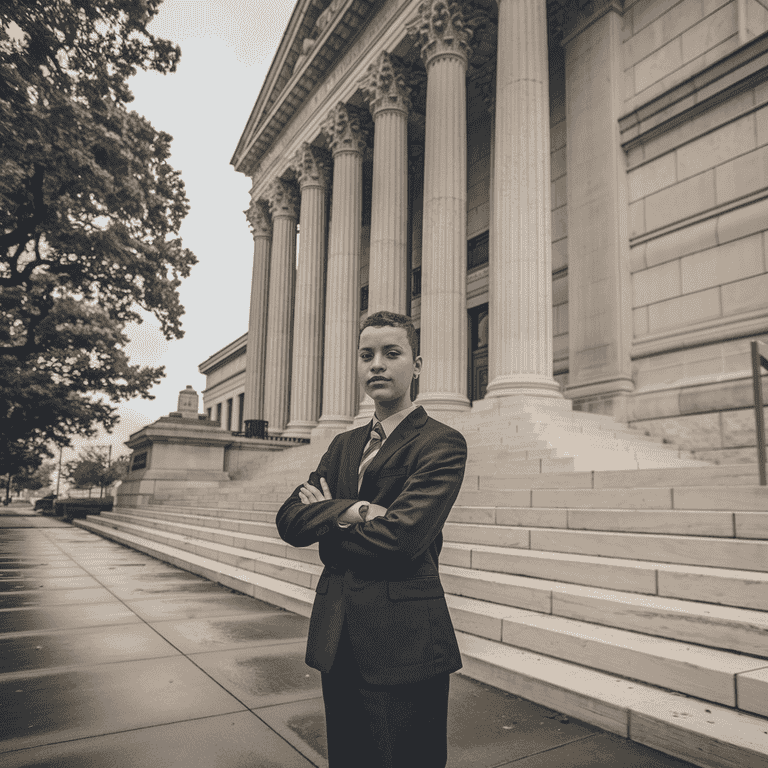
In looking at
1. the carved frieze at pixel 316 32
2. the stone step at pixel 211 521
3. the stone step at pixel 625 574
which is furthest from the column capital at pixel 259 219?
the stone step at pixel 625 574

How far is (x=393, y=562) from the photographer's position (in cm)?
189

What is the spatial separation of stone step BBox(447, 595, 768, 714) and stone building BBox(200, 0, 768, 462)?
8.08 metres

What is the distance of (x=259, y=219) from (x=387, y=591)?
3002cm

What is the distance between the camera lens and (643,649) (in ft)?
12.6

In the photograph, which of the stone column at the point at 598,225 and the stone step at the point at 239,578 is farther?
the stone column at the point at 598,225

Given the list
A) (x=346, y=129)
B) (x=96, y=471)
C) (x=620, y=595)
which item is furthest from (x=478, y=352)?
(x=96, y=471)

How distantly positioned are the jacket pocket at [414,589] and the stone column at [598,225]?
12.8m

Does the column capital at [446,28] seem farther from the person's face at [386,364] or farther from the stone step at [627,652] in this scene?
the person's face at [386,364]

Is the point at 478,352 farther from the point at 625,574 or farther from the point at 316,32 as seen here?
the point at 625,574

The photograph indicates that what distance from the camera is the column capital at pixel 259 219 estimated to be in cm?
2984

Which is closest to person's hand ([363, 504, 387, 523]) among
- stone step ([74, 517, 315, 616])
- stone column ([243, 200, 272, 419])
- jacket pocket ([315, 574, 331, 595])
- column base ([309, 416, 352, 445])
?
jacket pocket ([315, 574, 331, 595])

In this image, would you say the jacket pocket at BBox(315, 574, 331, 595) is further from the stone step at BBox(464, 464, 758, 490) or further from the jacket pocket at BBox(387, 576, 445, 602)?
the stone step at BBox(464, 464, 758, 490)

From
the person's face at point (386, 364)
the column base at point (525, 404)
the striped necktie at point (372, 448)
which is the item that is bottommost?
the striped necktie at point (372, 448)

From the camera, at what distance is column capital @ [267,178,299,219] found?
27.5 m
